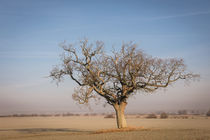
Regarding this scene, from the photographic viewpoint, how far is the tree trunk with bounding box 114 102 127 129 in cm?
3212

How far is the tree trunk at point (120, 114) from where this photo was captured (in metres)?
32.1

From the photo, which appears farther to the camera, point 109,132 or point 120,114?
point 120,114

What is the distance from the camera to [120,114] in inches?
1271

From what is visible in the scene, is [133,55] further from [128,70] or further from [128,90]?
[128,90]

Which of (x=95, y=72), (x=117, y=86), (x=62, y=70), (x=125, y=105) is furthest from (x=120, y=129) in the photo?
(x=62, y=70)

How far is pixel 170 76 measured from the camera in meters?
32.0

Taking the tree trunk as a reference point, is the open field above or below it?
below

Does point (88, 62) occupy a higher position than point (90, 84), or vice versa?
point (88, 62)

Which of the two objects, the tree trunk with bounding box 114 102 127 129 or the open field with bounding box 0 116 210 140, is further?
the tree trunk with bounding box 114 102 127 129

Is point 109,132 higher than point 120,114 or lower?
lower

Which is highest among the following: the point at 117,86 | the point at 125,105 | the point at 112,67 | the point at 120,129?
the point at 112,67

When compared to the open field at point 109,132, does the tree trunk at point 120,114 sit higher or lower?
higher

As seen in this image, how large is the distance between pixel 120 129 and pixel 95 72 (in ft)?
24.8

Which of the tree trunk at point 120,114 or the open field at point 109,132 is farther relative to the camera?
the tree trunk at point 120,114
